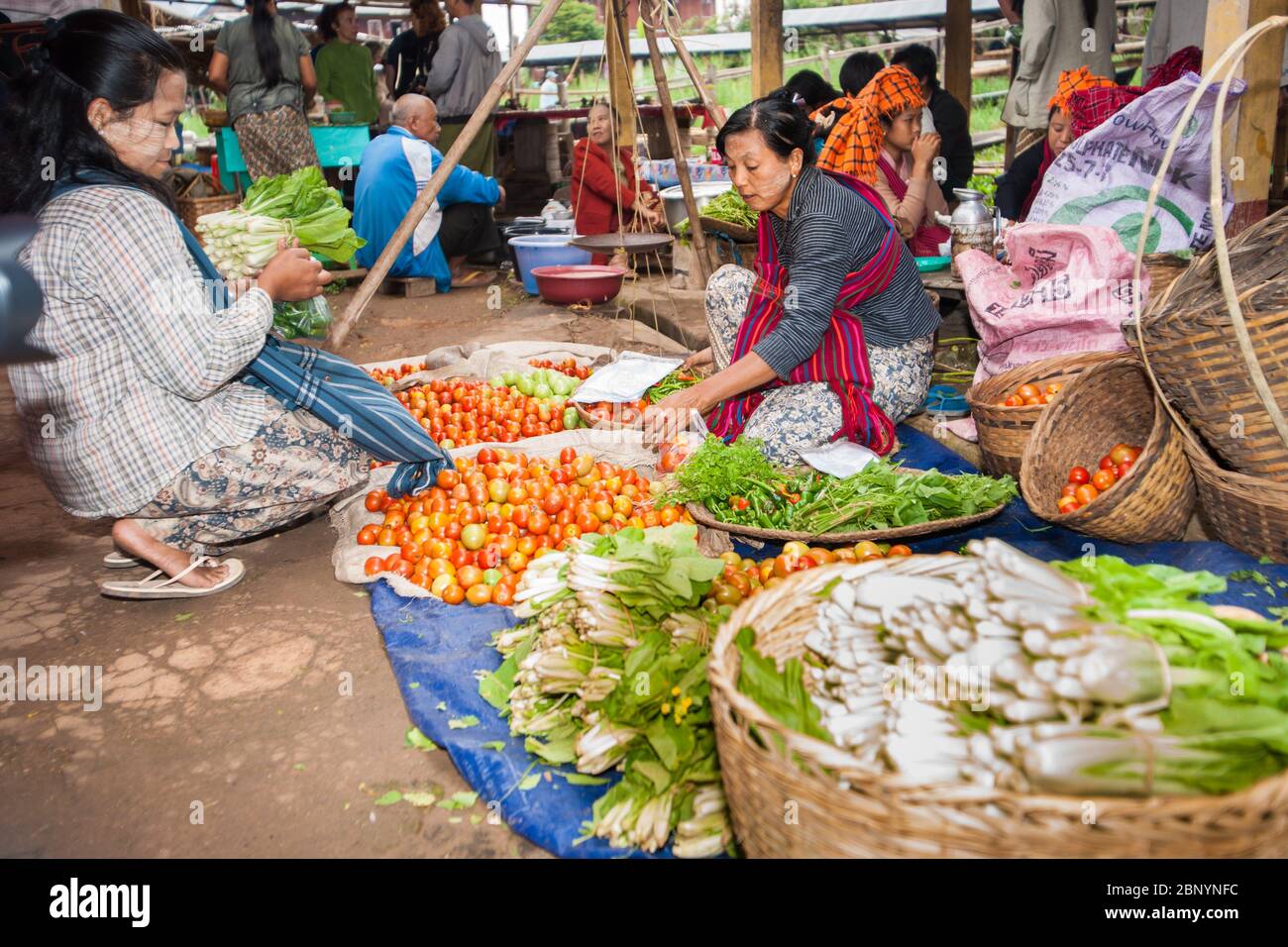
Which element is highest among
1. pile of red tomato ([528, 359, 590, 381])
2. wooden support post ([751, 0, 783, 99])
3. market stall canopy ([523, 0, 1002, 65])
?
market stall canopy ([523, 0, 1002, 65])

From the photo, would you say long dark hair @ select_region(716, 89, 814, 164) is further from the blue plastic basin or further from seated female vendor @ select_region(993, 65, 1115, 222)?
the blue plastic basin

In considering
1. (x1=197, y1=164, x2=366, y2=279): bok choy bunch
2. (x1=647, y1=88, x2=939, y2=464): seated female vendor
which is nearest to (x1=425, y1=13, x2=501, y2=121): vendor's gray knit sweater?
(x1=197, y1=164, x2=366, y2=279): bok choy bunch

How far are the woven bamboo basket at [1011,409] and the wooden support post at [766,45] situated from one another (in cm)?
330

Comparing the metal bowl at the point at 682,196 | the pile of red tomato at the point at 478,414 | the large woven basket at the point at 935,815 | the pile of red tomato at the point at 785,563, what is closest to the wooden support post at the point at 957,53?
the metal bowl at the point at 682,196

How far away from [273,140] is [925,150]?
5550mm

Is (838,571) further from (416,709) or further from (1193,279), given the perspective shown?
(1193,279)

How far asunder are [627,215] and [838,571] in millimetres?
5893

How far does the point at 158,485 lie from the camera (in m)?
2.96

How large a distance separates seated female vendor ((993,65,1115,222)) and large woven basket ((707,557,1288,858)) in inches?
157

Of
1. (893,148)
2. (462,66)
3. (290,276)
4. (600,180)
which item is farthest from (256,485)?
(462,66)

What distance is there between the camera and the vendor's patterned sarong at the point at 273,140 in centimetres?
801

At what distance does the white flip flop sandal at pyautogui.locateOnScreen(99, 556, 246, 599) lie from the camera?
3.06m

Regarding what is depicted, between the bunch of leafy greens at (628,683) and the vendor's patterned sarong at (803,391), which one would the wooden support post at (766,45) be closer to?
the vendor's patterned sarong at (803,391)
